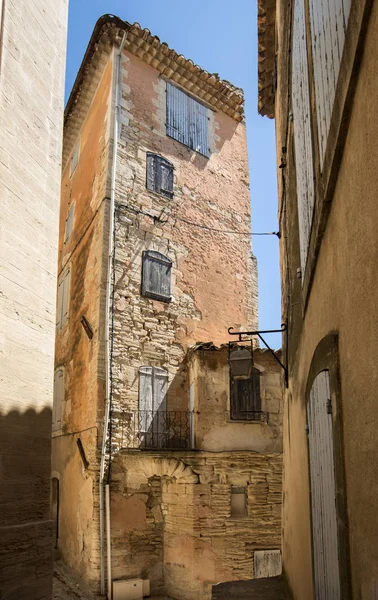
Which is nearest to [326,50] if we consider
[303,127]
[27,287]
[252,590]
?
[303,127]

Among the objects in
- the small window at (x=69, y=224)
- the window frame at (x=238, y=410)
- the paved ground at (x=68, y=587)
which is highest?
the small window at (x=69, y=224)

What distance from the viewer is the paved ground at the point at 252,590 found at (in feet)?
20.1

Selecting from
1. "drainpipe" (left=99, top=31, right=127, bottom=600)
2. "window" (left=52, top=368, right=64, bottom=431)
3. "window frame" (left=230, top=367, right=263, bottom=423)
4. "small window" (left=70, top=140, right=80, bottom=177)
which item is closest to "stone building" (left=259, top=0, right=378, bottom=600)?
"window frame" (left=230, top=367, right=263, bottom=423)

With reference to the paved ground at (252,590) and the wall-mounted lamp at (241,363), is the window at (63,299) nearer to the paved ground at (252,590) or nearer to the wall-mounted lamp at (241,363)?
the wall-mounted lamp at (241,363)

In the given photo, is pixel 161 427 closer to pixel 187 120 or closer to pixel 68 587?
pixel 68 587

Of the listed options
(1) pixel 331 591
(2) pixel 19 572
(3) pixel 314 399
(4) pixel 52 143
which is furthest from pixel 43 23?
(1) pixel 331 591

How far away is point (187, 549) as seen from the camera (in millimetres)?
12047

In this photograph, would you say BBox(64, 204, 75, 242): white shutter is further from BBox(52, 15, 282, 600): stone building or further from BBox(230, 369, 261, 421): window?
BBox(230, 369, 261, 421): window

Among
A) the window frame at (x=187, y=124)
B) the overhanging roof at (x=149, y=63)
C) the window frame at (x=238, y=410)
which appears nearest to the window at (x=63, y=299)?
the overhanging roof at (x=149, y=63)

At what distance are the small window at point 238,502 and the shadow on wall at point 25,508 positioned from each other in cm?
776

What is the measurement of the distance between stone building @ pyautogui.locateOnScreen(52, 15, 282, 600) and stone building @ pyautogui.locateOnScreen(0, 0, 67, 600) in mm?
7430

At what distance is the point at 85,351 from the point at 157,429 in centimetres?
268

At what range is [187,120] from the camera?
672 inches

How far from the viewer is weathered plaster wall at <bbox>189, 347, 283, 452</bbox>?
12867 millimetres
